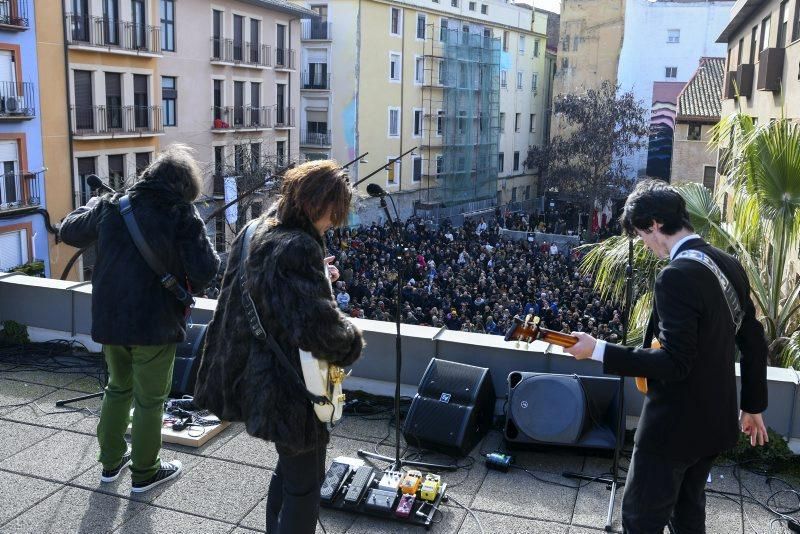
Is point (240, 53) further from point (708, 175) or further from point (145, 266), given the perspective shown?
point (145, 266)

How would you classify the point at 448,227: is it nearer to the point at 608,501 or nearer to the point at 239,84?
the point at 239,84

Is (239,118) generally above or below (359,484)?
above

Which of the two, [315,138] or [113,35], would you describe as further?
[315,138]

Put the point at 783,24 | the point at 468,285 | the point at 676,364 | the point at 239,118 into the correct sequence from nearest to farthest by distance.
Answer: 1. the point at 676,364
2. the point at 783,24
3. the point at 468,285
4. the point at 239,118

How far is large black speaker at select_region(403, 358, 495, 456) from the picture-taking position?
4375 millimetres

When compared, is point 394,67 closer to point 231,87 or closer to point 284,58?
point 284,58

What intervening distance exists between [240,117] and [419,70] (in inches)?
535

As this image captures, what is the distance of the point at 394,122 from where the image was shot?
40.1 m

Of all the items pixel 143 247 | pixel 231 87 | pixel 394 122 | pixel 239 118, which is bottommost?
pixel 143 247

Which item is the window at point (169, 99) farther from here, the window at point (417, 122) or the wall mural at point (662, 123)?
the wall mural at point (662, 123)

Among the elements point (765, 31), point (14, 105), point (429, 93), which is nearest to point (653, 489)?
point (765, 31)

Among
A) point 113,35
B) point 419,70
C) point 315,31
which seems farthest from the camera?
point 419,70

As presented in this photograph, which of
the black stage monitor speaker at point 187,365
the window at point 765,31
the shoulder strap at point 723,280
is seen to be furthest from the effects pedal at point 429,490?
the window at point 765,31

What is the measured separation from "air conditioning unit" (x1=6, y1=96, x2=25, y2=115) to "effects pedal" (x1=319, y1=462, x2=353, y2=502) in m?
20.7
